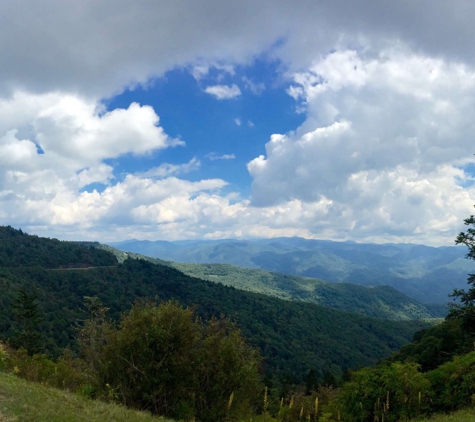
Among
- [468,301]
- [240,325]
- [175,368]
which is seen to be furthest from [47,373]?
[240,325]

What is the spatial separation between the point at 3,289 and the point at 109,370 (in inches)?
5287

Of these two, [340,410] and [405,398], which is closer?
[405,398]

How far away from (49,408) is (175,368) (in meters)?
9.18

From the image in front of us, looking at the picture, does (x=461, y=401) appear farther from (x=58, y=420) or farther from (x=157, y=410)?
(x=58, y=420)

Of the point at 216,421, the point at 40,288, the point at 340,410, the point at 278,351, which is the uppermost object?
the point at 340,410

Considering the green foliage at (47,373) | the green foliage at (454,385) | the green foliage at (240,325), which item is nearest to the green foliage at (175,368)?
the green foliage at (47,373)

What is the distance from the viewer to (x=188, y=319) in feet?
75.0

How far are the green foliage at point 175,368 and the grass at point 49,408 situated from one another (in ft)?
17.1

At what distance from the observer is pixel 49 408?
13219 millimetres

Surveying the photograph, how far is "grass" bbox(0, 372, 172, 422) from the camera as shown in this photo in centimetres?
1230

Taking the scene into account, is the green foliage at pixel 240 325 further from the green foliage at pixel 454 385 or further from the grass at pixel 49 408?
the grass at pixel 49 408

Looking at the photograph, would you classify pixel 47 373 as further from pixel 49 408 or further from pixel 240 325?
pixel 240 325

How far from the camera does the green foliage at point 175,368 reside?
69.3 feet

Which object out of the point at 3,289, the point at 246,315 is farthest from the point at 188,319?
Result: the point at 246,315
